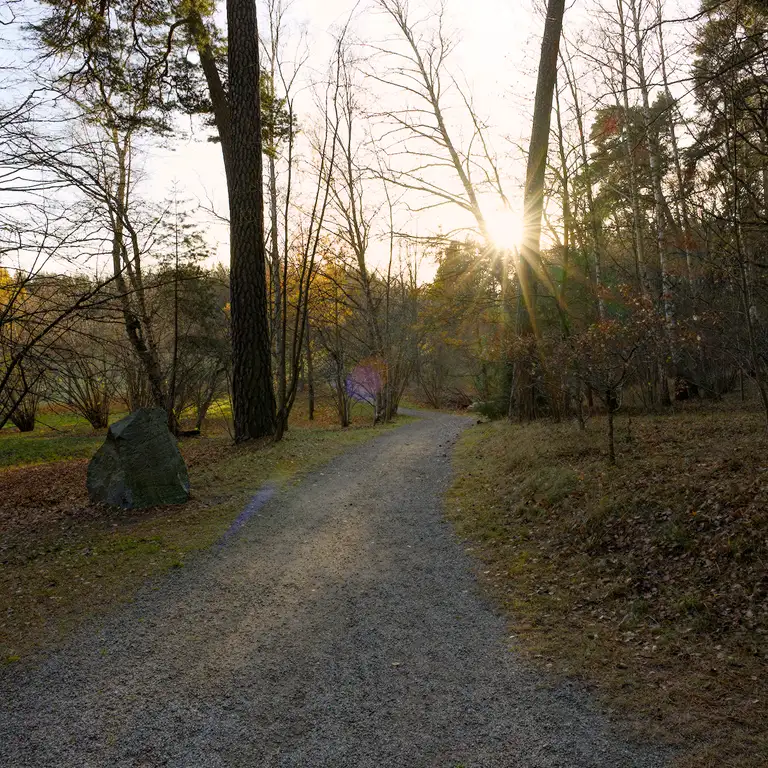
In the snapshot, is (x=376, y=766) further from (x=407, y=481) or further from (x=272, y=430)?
(x=272, y=430)

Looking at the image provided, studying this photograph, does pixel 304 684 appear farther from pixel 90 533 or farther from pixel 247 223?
pixel 247 223

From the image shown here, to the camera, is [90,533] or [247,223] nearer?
[90,533]

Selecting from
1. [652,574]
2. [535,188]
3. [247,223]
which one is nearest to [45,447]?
[247,223]

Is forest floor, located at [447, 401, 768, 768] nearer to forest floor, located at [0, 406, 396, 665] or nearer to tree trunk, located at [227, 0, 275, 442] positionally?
forest floor, located at [0, 406, 396, 665]

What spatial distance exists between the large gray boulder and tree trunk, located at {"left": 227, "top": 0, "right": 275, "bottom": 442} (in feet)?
12.7

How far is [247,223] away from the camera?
11.8m

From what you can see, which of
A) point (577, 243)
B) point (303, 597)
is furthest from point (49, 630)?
point (577, 243)

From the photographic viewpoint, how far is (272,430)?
496 inches

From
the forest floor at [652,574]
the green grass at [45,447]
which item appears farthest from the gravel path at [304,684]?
the green grass at [45,447]

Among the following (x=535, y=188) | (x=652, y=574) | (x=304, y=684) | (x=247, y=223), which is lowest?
(x=304, y=684)

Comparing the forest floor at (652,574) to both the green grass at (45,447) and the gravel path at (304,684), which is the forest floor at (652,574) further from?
the green grass at (45,447)

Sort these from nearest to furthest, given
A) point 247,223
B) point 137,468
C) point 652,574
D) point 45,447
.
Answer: point 652,574, point 137,468, point 247,223, point 45,447

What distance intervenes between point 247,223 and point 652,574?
395 inches

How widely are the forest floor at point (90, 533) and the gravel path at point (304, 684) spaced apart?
402 mm
